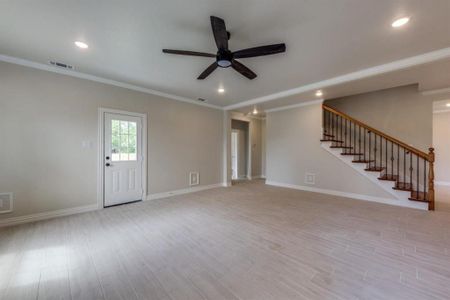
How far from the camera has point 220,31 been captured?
189 cm

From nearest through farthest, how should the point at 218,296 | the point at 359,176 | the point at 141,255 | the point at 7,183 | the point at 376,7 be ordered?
the point at 218,296 < the point at 376,7 < the point at 141,255 < the point at 7,183 < the point at 359,176

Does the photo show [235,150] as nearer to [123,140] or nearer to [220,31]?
[123,140]

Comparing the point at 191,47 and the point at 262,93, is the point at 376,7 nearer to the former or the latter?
the point at 191,47

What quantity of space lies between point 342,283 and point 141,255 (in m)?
2.12

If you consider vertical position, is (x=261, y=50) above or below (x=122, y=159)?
above

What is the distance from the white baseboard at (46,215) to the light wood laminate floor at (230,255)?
0.65 feet

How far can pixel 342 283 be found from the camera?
1673 mm

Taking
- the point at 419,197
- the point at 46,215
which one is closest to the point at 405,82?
the point at 419,197

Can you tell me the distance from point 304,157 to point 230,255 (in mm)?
4294

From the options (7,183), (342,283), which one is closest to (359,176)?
(342,283)

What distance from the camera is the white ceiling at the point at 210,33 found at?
189 cm

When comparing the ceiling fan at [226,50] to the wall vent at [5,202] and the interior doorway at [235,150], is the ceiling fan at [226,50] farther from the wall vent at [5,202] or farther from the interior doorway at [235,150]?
the interior doorway at [235,150]

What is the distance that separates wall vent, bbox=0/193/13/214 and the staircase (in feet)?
22.1

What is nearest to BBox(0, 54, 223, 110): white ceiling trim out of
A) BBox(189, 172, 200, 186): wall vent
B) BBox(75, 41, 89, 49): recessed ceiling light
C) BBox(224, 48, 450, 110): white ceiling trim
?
BBox(75, 41, 89, 49): recessed ceiling light
